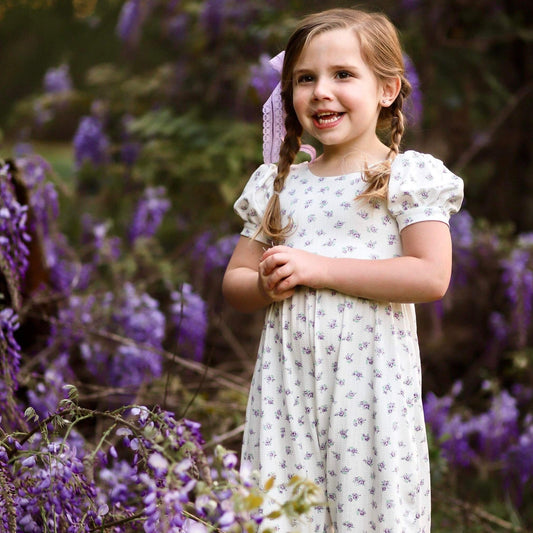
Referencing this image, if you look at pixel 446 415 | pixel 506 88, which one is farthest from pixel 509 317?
pixel 506 88

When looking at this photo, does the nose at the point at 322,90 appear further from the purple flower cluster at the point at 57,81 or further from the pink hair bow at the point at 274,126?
the purple flower cluster at the point at 57,81

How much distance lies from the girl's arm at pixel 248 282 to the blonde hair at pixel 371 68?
0.06m

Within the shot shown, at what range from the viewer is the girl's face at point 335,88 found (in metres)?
1.78

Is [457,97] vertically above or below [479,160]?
above

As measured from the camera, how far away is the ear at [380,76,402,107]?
188 centimetres

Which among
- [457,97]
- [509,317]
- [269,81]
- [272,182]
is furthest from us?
[457,97]

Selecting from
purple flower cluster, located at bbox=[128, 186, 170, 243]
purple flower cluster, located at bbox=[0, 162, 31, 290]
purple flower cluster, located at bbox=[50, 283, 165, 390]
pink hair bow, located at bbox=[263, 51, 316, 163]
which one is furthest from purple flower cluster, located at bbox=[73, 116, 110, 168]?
pink hair bow, located at bbox=[263, 51, 316, 163]

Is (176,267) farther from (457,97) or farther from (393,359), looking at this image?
(393,359)

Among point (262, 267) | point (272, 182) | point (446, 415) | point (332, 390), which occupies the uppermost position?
point (272, 182)

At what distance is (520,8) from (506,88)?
0.44m

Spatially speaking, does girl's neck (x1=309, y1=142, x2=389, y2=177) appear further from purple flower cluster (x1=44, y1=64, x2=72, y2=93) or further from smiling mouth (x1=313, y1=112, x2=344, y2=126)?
purple flower cluster (x1=44, y1=64, x2=72, y2=93)

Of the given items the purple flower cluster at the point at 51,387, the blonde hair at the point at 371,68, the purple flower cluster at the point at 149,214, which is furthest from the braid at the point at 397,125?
the purple flower cluster at the point at 149,214

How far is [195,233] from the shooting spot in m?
4.19

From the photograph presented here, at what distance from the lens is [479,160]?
4.85 m
